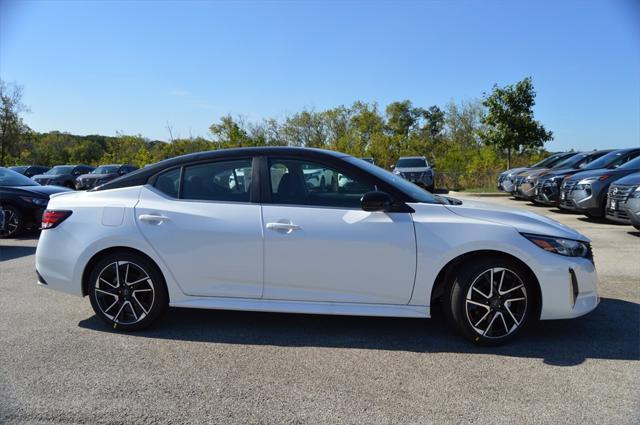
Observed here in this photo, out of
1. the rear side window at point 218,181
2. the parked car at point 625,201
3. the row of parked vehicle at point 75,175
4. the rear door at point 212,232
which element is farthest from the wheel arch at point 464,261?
the row of parked vehicle at point 75,175

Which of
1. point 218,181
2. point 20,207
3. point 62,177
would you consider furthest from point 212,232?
point 62,177

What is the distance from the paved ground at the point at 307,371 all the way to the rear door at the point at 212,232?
52 cm

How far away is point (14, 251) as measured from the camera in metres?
8.32

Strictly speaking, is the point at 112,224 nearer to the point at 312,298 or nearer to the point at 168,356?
the point at 168,356

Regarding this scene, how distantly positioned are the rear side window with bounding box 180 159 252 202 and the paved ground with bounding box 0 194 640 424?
121 centimetres

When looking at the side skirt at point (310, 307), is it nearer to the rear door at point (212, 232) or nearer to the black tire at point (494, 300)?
the rear door at point (212, 232)

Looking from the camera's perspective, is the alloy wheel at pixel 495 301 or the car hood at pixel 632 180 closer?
the alloy wheel at pixel 495 301

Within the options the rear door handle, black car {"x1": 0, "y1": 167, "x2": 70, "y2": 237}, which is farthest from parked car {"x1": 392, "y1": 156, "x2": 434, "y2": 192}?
the rear door handle

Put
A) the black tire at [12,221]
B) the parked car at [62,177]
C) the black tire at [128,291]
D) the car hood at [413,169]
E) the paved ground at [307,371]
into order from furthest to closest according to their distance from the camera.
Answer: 1. the parked car at [62,177]
2. the car hood at [413,169]
3. the black tire at [12,221]
4. the black tire at [128,291]
5. the paved ground at [307,371]

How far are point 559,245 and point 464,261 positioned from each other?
75cm

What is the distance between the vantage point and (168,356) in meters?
3.76

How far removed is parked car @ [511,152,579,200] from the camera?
50.9 feet

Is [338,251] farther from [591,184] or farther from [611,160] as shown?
[611,160]

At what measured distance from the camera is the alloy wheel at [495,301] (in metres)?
3.82
